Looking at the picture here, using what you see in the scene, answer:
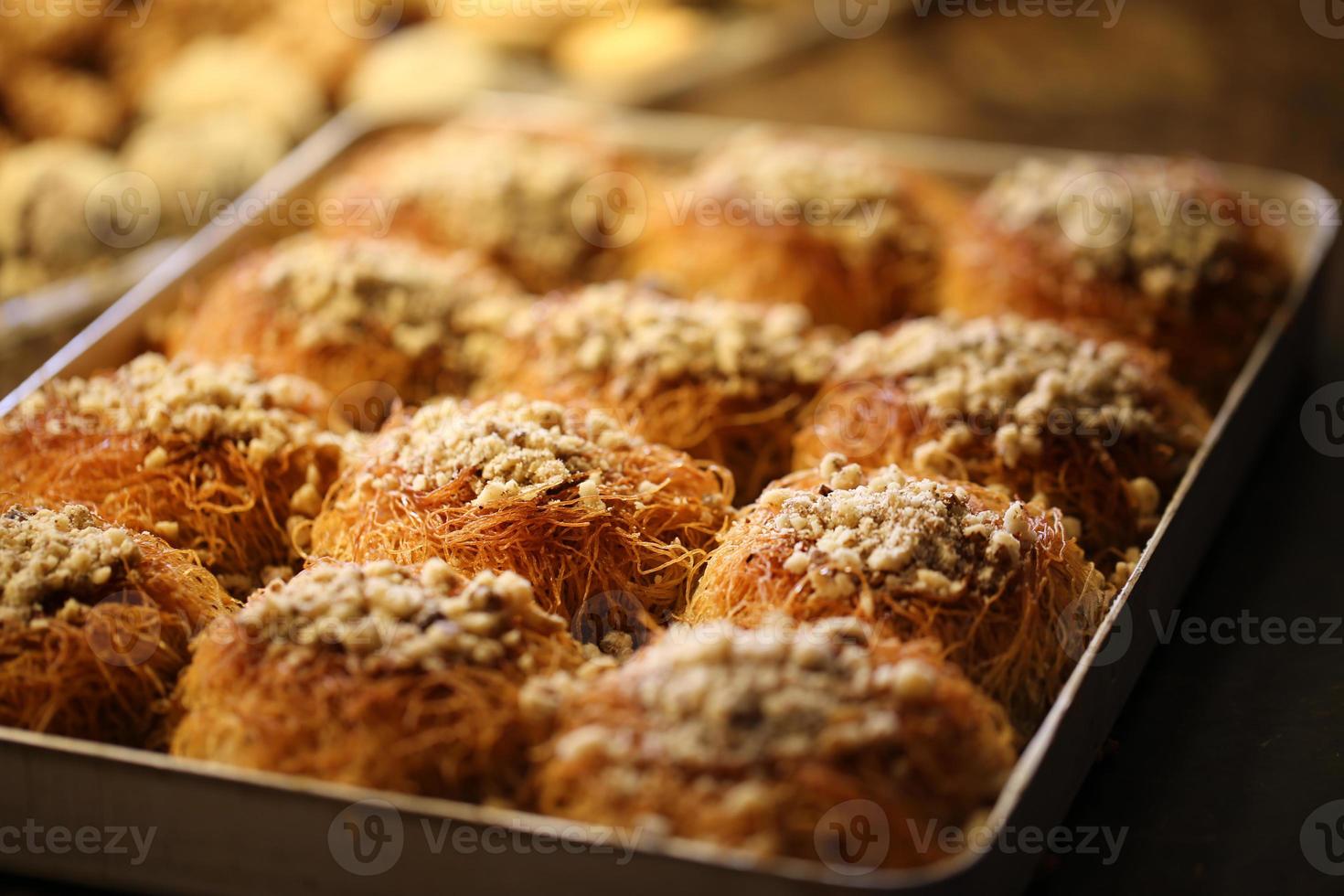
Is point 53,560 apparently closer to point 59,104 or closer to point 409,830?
point 409,830

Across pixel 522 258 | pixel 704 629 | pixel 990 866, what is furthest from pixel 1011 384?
pixel 522 258

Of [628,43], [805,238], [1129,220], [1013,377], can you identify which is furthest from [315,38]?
[1013,377]

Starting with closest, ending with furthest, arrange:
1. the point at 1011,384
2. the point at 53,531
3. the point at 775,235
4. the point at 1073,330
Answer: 1. the point at 53,531
2. the point at 1011,384
3. the point at 1073,330
4. the point at 775,235

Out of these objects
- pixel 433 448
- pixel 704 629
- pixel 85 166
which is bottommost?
pixel 704 629

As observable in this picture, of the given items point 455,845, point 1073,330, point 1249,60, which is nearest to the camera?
point 455,845

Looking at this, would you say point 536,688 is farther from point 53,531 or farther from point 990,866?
point 53,531

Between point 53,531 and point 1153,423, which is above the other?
point 53,531

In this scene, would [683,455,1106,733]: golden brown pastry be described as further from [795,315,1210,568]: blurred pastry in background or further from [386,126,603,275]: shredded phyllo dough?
[386,126,603,275]: shredded phyllo dough

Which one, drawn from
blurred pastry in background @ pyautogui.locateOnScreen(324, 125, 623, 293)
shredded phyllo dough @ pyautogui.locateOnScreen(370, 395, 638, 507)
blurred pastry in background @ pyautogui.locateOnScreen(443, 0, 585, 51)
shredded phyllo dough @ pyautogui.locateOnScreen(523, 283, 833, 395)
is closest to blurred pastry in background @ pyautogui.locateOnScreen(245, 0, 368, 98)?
blurred pastry in background @ pyautogui.locateOnScreen(443, 0, 585, 51)
